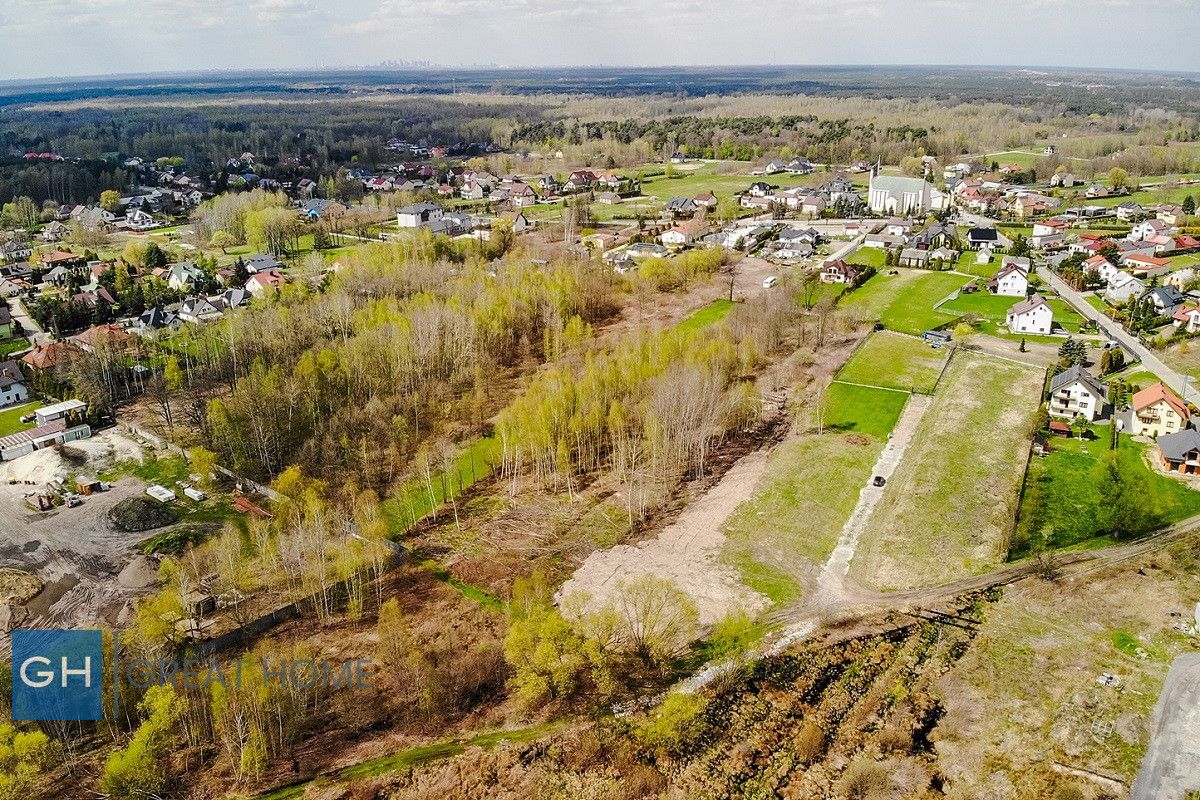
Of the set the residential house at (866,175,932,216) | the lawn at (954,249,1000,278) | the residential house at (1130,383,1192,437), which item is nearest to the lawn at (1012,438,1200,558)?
the residential house at (1130,383,1192,437)

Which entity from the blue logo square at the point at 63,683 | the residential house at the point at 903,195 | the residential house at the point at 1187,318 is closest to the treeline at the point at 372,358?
the blue logo square at the point at 63,683

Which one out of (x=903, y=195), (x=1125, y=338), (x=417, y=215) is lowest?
(x=1125, y=338)

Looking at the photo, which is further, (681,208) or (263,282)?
(681,208)

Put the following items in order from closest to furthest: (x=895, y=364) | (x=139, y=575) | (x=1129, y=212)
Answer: (x=139, y=575) < (x=895, y=364) < (x=1129, y=212)

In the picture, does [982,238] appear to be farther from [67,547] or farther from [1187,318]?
[67,547]

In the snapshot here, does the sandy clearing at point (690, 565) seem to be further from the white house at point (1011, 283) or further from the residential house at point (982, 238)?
the residential house at point (982, 238)

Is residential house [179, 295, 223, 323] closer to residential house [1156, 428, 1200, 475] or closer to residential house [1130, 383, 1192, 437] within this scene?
residential house [1130, 383, 1192, 437]

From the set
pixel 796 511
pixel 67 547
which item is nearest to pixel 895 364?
pixel 796 511

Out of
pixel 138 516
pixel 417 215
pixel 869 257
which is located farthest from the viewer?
pixel 417 215
